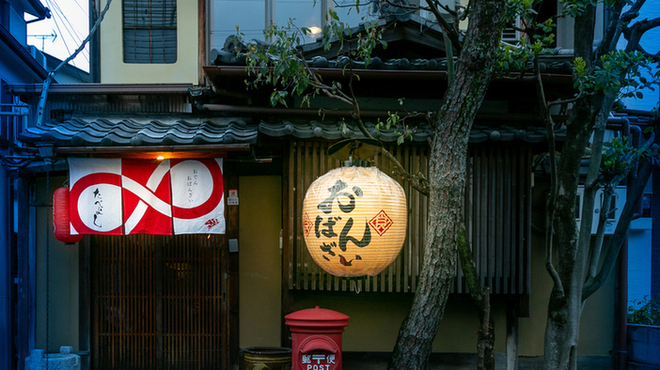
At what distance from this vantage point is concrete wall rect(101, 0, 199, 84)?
1048 cm

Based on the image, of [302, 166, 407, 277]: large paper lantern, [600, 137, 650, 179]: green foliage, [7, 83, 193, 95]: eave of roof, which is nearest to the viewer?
[302, 166, 407, 277]: large paper lantern

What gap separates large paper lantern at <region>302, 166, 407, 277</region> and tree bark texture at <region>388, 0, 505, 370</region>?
1.68ft

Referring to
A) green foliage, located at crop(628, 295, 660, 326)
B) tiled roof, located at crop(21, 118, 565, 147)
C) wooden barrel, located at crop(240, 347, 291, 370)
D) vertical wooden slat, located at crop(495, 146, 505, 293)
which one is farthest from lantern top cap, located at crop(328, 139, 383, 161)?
green foliage, located at crop(628, 295, 660, 326)

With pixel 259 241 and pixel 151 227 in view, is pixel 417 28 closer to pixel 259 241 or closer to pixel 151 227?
pixel 259 241

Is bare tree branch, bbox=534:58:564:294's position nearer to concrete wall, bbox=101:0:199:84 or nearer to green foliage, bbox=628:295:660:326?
green foliage, bbox=628:295:660:326

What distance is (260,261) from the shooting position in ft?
30.6

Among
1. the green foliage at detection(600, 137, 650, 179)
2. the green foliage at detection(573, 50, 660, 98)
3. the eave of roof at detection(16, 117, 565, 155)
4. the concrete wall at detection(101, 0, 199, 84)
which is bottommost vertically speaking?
the green foliage at detection(600, 137, 650, 179)

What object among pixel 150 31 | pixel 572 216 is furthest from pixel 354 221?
pixel 150 31

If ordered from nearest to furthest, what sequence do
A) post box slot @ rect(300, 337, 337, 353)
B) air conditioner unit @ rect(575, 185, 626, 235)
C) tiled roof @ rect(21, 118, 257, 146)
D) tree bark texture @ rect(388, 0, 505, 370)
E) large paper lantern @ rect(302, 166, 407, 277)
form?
1. tree bark texture @ rect(388, 0, 505, 370)
2. large paper lantern @ rect(302, 166, 407, 277)
3. post box slot @ rect(300, 337, 337, 353)
4. tiled roof @ rect(21, 118, 257, 146)
5. air conditioner unit @ rect(575, 185, 626, 235)

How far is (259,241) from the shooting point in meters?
9.34

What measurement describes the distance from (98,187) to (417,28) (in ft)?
19.1

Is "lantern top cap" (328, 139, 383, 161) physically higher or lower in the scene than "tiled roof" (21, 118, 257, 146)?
lower

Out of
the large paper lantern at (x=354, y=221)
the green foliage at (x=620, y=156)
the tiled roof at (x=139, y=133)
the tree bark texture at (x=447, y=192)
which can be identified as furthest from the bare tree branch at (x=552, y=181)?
the tiled roof at (x=139, y=133)

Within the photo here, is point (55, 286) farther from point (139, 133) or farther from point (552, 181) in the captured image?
point (552, 181)
